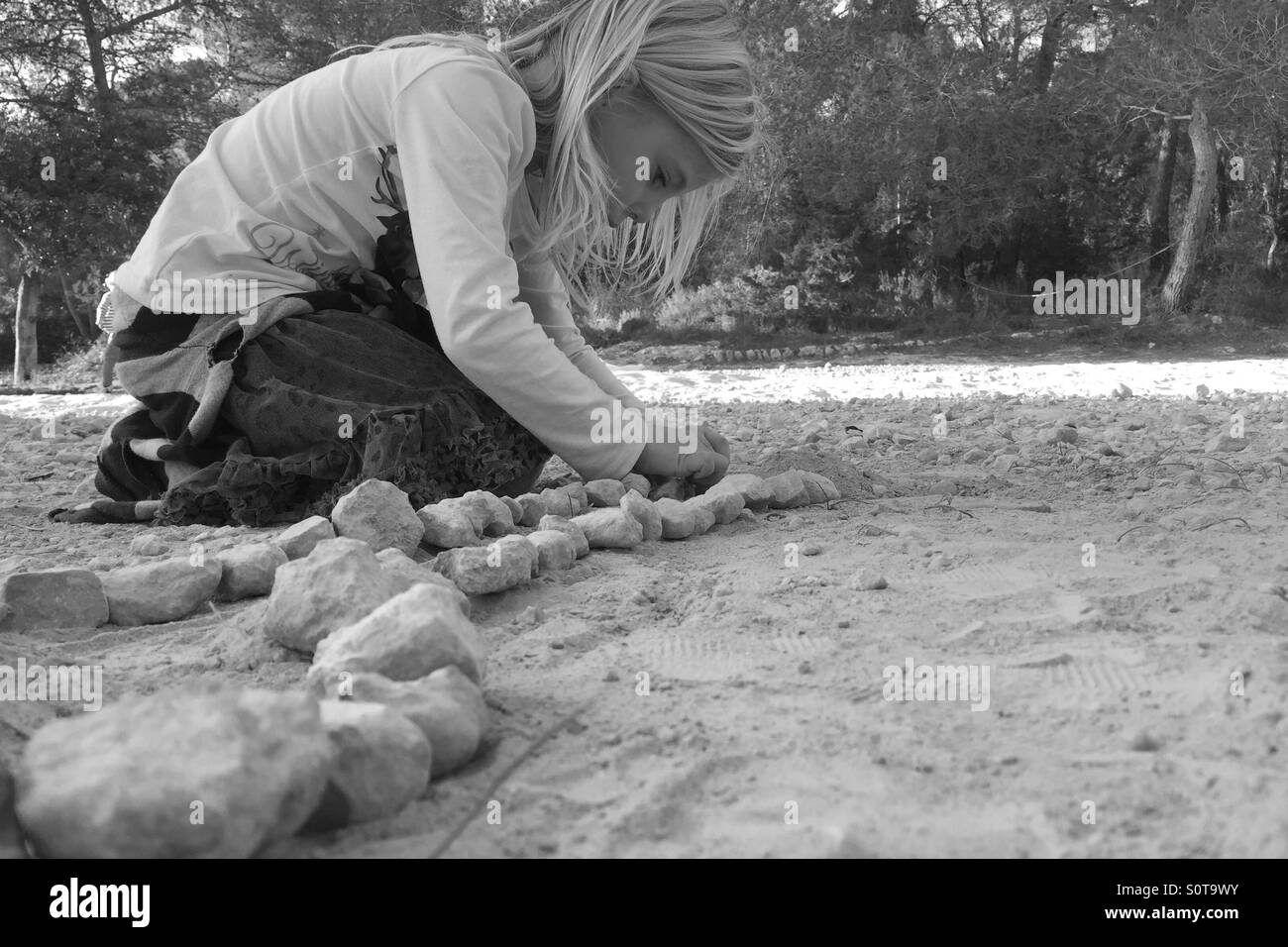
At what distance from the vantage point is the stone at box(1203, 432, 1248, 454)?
121 inches

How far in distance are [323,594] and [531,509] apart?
86 cm

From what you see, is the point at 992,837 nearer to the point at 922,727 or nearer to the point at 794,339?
the point at 922,727

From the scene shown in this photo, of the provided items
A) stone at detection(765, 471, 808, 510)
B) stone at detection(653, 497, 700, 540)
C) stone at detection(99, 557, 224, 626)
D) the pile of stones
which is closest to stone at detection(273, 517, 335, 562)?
the pile of stones

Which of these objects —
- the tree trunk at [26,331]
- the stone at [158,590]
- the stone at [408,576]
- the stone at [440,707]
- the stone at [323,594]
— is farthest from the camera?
the tree trunk at [26,331]

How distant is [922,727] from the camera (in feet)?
3.80

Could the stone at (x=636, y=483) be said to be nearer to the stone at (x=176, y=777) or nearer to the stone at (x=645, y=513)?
the stone at (x=645, y=513)

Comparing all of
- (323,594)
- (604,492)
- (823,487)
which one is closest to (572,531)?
(604,492)

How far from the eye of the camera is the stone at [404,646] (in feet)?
3.91

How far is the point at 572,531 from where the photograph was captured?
2.00m

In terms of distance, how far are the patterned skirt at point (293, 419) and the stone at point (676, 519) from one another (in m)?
0.39

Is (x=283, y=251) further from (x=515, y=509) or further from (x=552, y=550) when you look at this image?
(x=552, y=550)

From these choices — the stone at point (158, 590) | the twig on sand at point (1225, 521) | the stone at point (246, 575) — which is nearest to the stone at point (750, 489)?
the twig on sand at point (1225, 521)

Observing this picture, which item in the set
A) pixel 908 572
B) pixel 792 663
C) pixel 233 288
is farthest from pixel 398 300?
pixel 792 663

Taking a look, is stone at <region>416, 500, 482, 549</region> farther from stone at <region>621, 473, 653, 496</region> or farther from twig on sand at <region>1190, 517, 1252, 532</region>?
twig on sand at <region>1190, 517, 1252, 532</region>
